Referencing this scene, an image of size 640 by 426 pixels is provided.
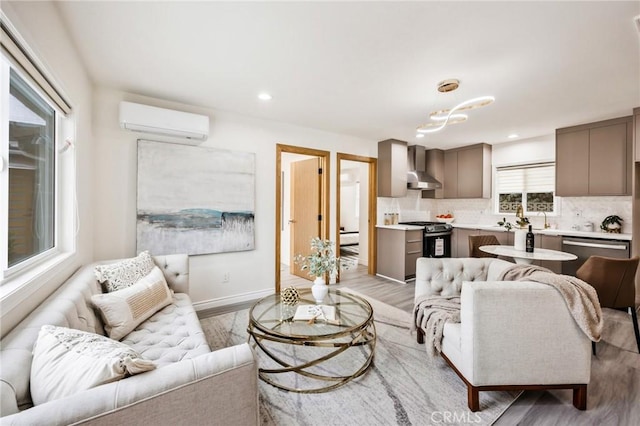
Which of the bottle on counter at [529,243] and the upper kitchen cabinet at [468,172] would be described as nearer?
Answer: the bottle on counter at [529,243]

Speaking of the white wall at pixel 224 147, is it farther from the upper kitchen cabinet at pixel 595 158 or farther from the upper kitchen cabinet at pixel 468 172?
the upper kitchen cabinet at pixel 595 158

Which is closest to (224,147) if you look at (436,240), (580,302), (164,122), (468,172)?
(164,122)

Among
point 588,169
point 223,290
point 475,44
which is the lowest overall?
point 223,290

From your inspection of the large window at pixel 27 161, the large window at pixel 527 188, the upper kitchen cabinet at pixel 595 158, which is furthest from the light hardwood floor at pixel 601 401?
the large window at pixel 27 161

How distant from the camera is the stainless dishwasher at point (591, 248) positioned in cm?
330

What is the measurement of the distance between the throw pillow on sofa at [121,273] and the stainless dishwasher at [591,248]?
5.02 metres

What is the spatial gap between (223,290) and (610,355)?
376cm

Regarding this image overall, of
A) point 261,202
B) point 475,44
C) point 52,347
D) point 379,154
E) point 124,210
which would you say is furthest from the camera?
point 379,154

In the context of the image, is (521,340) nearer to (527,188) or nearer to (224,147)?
(224,147)

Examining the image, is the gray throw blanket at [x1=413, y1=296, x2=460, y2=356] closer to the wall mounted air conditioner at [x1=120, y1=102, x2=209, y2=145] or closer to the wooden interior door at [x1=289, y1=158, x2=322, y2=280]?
the wooden interior door at [x1=289, y1=158, x2=322, y2=280]

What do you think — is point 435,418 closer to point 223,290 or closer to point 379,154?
point 223,290

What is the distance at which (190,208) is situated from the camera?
3049 millimetres

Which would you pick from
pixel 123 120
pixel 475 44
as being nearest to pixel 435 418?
pixel 475 44

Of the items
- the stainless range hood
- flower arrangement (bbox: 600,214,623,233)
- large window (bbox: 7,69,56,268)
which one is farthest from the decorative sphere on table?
flower arrangement (bbox: 600,214,623,233)
